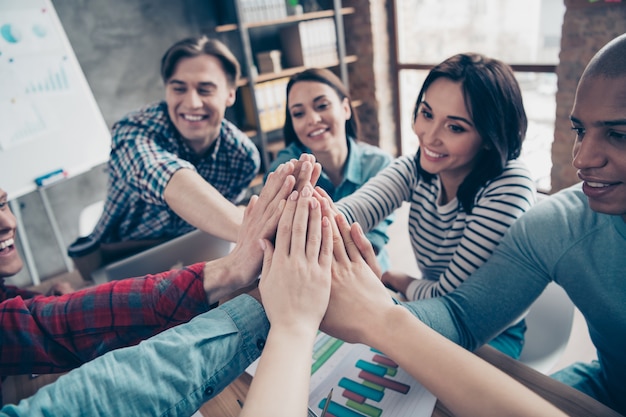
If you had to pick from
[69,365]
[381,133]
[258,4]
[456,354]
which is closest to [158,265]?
[69,365]

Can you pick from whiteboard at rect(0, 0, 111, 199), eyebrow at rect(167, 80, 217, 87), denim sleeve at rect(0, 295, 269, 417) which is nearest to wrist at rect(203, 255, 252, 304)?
denim sleeve at rect(0, 295, 269, 417)

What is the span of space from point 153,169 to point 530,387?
124 cm

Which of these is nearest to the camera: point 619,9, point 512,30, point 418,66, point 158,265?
point 158,265

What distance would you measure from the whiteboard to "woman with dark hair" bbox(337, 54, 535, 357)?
1859mm

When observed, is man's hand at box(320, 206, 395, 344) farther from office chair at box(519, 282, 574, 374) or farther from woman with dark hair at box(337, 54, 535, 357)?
office chair at box(519, 282, 574, 374)

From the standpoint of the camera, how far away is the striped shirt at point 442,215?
1.10m

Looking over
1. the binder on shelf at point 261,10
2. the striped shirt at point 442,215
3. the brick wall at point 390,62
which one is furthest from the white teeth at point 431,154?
the binder on shelf at point 261,10

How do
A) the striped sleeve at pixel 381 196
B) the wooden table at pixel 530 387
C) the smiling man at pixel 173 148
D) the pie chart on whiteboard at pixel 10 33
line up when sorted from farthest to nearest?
the pie chart on whiteboard at pixel 10 33 < the smiling man at pixel 173 148 < the striped sleeve at pixel 381 196 < the wooden table at pixel 530 387

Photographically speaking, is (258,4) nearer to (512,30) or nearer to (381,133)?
(381,133)

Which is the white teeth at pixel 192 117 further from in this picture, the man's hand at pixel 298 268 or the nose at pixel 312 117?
the man's hand at pixel 298 268

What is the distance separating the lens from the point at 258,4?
10.8ft

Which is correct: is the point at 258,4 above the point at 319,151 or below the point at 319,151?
above

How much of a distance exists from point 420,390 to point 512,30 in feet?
11.2

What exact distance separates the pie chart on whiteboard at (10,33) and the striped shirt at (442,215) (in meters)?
2.06
